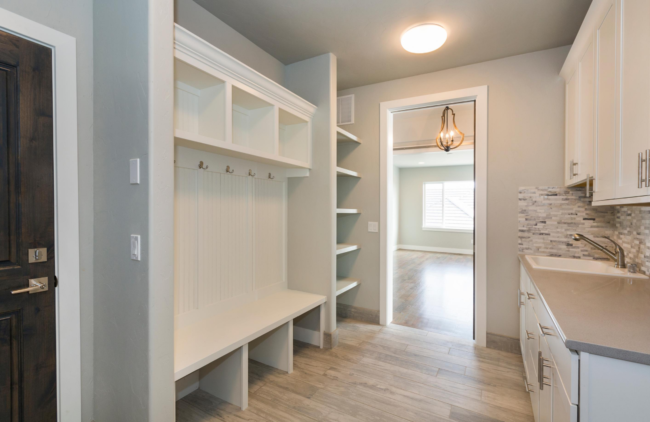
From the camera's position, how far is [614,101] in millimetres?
1443

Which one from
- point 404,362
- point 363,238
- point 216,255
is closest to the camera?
point 216,255

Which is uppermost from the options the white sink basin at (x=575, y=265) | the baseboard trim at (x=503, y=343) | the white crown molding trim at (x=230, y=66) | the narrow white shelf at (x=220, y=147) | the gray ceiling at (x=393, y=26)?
the gray ceiling at (x=393, y=26)

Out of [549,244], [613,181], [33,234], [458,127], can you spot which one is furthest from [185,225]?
[458,127]

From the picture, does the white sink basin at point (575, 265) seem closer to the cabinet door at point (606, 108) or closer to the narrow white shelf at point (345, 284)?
the cabinet door at point (606, 108)

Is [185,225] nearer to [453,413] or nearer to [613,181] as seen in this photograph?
[453,413]

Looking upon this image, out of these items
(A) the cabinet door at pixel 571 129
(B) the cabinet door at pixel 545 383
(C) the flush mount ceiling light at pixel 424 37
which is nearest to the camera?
(B) the cabinet door at pixel 545 383

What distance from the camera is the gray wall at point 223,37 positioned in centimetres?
204

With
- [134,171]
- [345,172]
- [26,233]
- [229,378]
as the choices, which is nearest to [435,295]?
[345,172]

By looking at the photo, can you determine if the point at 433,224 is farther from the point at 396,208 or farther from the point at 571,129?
the point at 571,129

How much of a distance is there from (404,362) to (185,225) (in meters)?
1.98

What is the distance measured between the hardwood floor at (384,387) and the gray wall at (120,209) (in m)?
0.59

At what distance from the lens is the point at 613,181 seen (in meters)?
1.46

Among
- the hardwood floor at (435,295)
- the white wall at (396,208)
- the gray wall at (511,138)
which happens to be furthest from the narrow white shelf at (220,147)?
the white wall at (396,208)

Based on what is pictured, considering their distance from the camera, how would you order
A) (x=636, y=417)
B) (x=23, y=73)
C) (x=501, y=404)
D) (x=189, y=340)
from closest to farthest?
(x=636, y=417) < (x=23, y=73) < (x=189, y=340) < (x=501, y=404)
